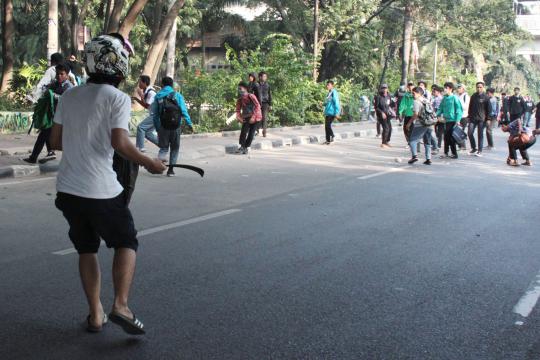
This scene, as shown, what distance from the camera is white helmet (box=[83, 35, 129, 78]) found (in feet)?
12.8

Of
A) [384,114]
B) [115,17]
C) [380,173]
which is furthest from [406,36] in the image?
[380,173]

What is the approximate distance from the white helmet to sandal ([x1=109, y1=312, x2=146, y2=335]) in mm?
1375

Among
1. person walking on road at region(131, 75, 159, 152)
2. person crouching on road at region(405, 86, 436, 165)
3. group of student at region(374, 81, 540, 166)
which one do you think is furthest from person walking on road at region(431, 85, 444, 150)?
person walking on road at region(131, 75, 159, 152)

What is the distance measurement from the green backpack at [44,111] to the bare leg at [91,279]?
7197mm

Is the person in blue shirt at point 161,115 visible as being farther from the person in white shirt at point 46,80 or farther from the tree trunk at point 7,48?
the tree trunk at point 7,48

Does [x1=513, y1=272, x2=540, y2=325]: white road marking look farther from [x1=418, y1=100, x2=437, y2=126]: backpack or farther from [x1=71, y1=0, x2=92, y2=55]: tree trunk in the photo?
[x1=71, y1=0, x2=92, y2=55]: tree trunk

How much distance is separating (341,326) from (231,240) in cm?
268

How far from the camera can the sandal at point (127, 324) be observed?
13.1 feet

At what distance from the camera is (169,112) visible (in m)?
11.7

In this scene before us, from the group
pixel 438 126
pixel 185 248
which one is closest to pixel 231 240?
pixel 185 248

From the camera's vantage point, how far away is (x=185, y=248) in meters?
6.60

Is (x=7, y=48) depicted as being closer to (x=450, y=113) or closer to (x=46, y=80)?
(x=46, y=80)

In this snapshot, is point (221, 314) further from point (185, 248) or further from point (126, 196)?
point (185, 248)

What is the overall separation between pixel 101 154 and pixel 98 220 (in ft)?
1.23
